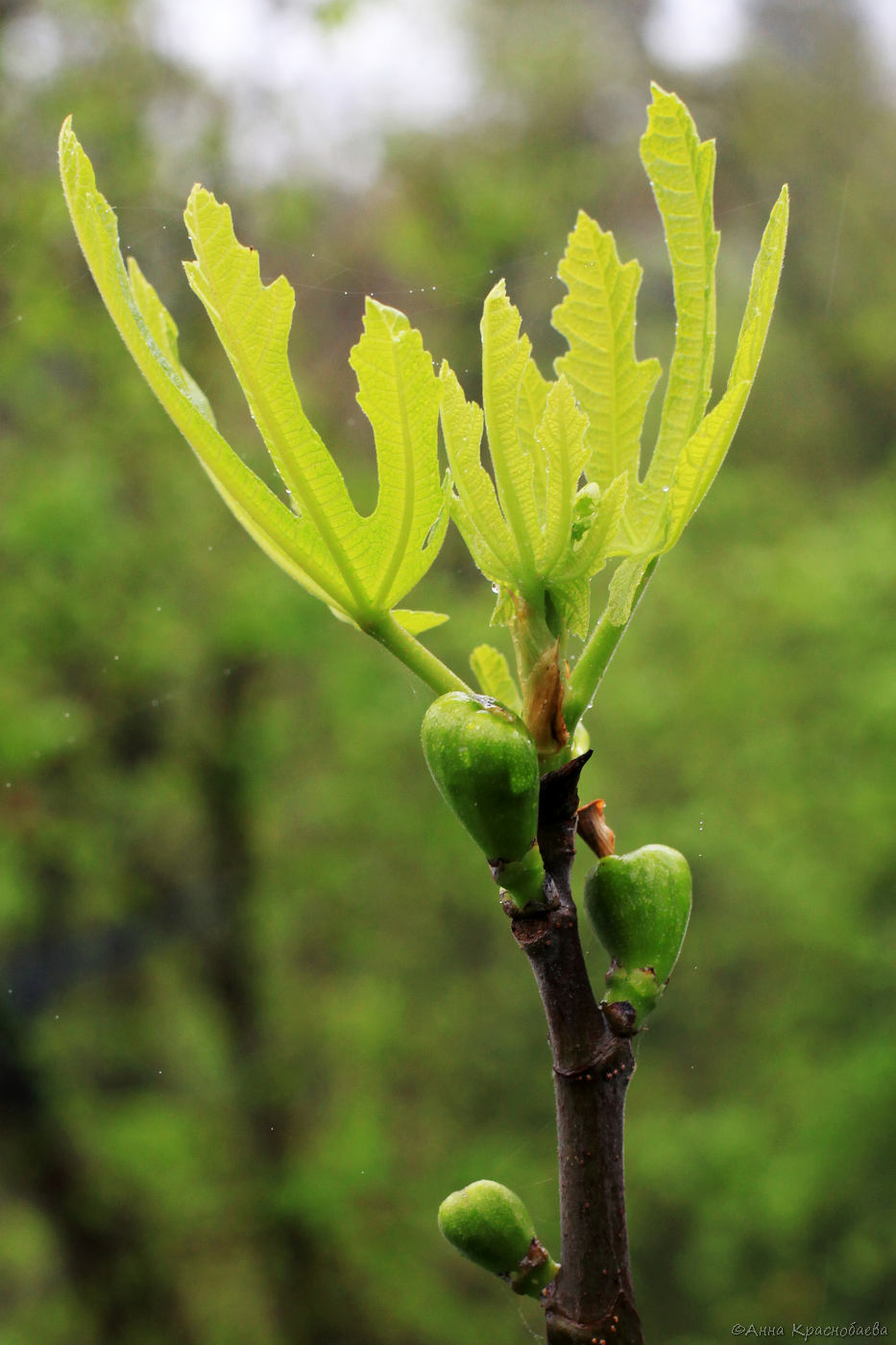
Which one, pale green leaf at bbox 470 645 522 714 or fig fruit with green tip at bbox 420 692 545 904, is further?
pale green leaf at bbox 470 645 522 714

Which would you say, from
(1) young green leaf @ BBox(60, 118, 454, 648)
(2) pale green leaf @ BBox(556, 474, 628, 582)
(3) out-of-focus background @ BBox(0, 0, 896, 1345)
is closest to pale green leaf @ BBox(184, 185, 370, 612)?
(1) young green leaf @ BBox(60, 118, 454, 648)

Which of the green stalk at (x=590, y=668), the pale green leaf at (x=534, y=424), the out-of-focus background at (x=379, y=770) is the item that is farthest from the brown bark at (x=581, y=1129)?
the out-of-focus background at (x=379, y=770)

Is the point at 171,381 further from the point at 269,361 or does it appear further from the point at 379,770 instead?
the point at 379,770

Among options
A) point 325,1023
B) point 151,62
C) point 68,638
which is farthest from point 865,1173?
point 151,62

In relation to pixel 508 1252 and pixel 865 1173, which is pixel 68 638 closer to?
pixel 865 1173

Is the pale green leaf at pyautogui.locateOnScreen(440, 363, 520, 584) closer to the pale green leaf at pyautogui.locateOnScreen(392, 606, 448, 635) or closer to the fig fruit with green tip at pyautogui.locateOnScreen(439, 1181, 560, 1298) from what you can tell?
the pale green leaf at pyautogui.locateOnScreen(392, 606, 448, 635)

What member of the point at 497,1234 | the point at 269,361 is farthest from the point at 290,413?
the point at 497,1234
